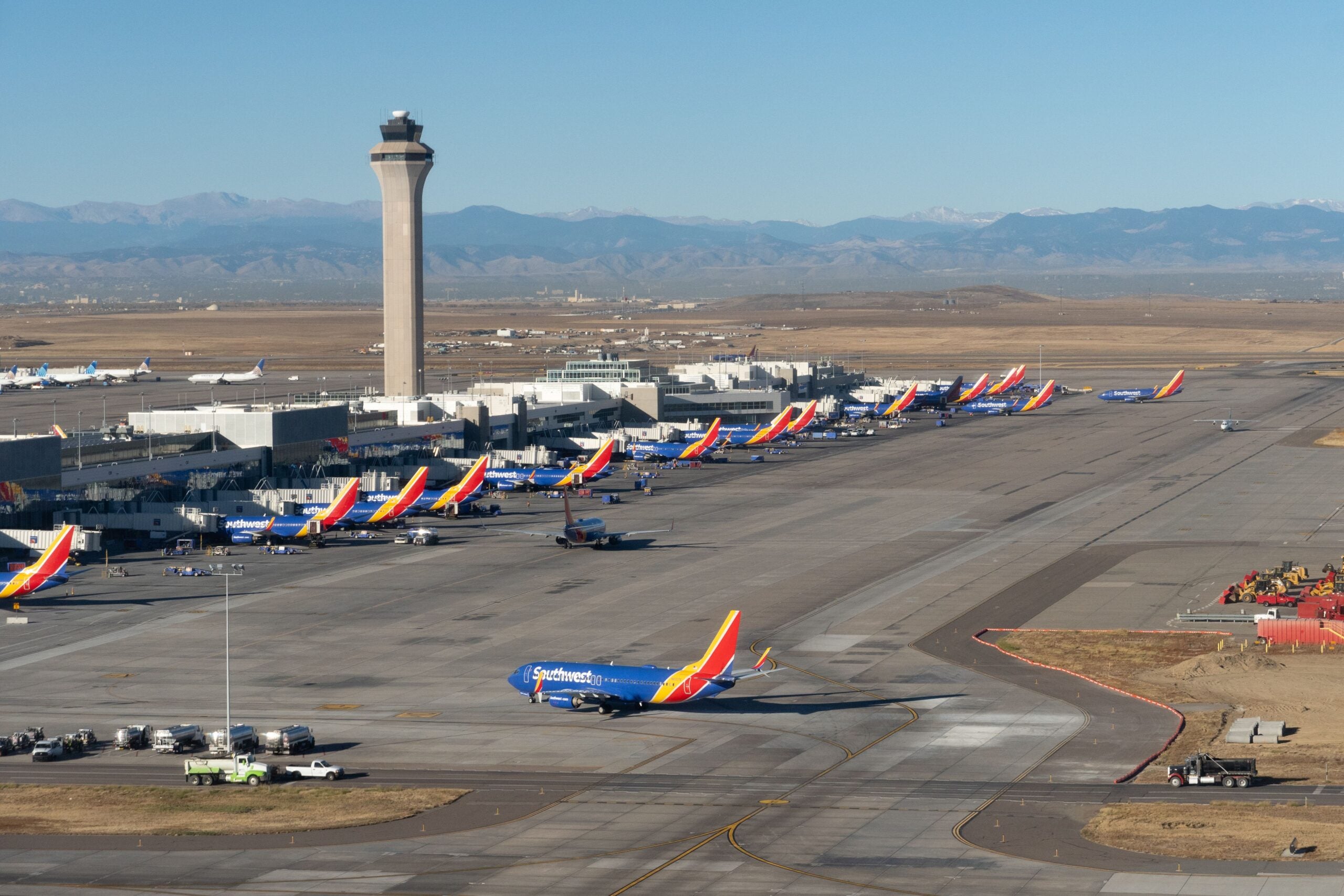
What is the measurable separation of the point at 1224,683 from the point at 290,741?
40.4 m

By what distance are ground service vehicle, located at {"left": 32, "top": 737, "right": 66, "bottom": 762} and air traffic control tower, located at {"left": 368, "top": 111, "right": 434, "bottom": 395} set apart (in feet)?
411

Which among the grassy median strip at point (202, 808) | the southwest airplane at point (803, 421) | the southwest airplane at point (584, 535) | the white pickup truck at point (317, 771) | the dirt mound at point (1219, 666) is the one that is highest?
the southwest airplane at point (803, 421)

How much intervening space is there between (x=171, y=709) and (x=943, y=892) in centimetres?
3730

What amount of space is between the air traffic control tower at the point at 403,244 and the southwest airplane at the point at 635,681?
119990 mm

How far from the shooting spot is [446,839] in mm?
53594

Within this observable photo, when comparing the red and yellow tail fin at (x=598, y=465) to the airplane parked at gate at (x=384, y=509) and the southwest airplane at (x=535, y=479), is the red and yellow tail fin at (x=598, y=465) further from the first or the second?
the airplane parked at gate at (x=384, y=509)

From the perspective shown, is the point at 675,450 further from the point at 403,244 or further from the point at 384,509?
the point at 384,509

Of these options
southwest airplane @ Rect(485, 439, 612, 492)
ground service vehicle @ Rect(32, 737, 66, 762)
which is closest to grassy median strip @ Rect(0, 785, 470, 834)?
ground service vehicle @ Rect(32, 737, 66, 762)

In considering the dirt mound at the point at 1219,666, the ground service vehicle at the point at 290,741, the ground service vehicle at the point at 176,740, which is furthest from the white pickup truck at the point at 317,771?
the dirt mound at the point at 1219,666

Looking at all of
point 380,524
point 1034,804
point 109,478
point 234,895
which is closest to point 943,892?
point 1034,804

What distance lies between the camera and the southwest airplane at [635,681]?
69.8 meters

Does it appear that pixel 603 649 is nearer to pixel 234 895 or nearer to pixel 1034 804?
pixel 1034 804

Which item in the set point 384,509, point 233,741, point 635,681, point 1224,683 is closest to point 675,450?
point 384,509

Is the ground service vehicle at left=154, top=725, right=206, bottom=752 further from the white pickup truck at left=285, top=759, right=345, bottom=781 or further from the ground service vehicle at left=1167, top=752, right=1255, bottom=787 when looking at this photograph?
the ground service vehicle at left=1167, top=752, right=1255, bottom=787
